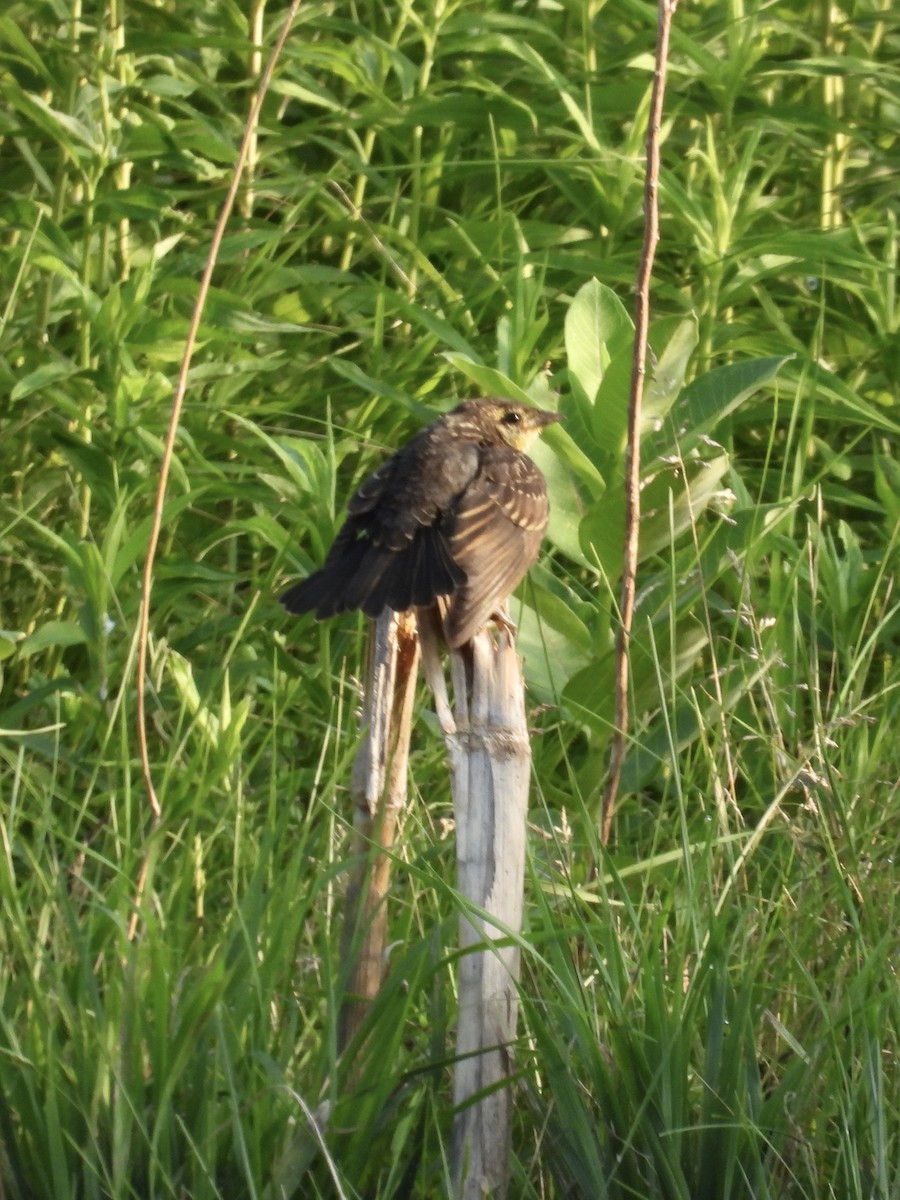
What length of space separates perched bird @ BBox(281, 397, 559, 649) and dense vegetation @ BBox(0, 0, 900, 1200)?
0.15 metres

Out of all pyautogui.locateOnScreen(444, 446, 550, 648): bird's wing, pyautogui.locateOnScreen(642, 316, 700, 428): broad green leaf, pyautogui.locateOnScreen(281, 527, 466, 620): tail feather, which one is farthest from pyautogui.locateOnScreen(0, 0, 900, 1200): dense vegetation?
pyautogui.locateOnScreen(281, 527, 466, 620): tail feather

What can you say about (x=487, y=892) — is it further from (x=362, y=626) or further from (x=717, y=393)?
(x=362, y=626)

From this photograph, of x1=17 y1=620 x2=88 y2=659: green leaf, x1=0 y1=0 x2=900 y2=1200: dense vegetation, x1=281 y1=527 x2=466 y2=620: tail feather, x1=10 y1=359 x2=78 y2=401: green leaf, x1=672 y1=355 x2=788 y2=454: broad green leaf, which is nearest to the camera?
x1=0 y1=0 x2=900 y2=1200: dense vegetation

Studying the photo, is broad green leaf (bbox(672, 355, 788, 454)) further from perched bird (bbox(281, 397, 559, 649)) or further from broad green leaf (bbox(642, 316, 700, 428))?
perched bird (bbox(281, 397, 559, 649))

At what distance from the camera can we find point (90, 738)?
3877mm

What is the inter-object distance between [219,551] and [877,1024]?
288 cm

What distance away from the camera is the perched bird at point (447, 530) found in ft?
9.72

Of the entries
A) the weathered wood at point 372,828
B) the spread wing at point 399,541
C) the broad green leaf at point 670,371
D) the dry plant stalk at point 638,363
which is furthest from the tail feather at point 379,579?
Result: the broad green leaf at point 670,371

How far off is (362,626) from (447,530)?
84 centimetres

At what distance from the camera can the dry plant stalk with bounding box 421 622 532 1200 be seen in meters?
2.53

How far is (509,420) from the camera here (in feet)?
12.8

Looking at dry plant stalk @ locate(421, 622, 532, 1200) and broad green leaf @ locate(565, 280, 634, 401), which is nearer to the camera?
dry plant stalk @ locate(421, 622, 532, 1200)

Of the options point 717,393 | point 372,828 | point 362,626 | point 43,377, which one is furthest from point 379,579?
point 43,377

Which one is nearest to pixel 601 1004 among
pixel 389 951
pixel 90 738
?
pixel 389 951
